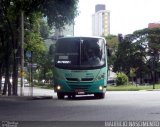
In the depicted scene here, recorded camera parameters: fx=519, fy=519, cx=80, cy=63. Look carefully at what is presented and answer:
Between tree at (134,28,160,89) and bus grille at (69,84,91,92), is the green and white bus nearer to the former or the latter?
bus grille at (69,84,91,92)

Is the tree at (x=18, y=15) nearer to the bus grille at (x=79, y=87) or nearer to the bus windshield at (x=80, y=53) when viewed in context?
the bus windshield at (x=80, y=53)

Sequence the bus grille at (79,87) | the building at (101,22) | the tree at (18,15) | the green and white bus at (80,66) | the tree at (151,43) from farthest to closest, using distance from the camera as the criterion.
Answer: the building at (101,22), the tree at (151,43), the bus grille at (79,87), the green and white bus at (80,66), the tree at (18,15)

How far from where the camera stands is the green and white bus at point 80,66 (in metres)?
29.2

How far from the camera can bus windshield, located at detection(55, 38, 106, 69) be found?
95.9ft

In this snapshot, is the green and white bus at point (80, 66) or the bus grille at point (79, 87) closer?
the green and white bus at point (80, 66)

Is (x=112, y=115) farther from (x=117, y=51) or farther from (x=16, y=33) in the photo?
(x=117, y=51)

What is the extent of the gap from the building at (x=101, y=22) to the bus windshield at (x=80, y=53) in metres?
132

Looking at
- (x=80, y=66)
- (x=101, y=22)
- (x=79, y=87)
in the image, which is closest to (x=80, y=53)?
(x=80, y=66)

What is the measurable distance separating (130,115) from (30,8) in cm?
1152

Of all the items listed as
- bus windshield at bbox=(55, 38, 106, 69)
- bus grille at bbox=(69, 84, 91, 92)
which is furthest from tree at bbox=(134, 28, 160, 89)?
bus grille at bbox=(69, 84, 91, 92)

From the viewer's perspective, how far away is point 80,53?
29.3 m

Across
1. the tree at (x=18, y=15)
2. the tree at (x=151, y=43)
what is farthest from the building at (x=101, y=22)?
the tree at (x=18, y=15)

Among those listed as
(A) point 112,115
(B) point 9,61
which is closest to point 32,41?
(B) point 9,61

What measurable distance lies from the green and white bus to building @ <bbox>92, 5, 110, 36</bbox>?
132 metres
